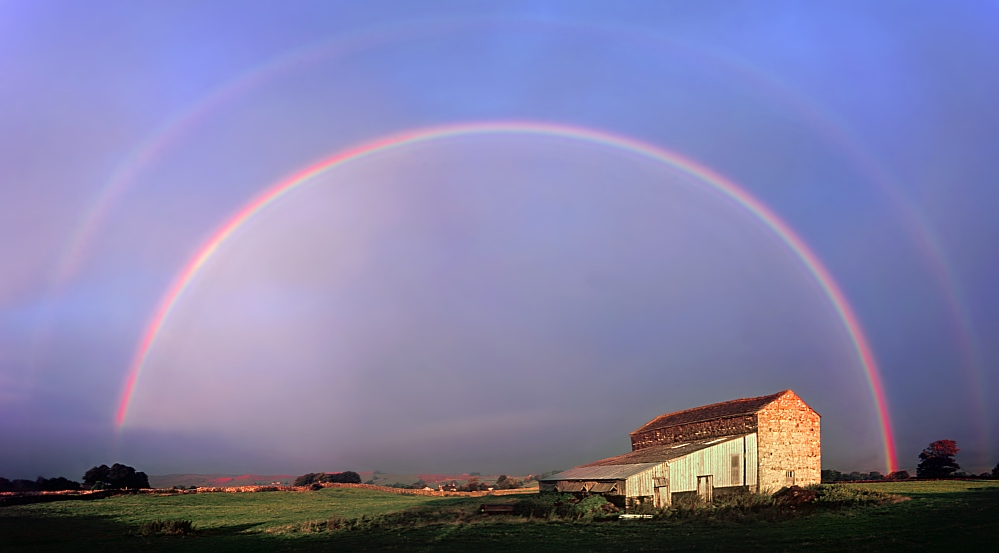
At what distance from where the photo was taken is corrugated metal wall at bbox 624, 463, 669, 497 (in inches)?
1682

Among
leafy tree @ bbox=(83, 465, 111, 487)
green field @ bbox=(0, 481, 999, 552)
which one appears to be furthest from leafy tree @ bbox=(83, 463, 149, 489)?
green field @ bbox=(0, 481, 999, 552)

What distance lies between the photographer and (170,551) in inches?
1216

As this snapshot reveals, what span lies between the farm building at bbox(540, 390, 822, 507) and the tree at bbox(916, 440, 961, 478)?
4877 centimetres

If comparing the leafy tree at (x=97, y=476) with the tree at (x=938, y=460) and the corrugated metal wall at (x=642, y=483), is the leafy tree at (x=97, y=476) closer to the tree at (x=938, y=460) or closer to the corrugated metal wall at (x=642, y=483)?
A: the corrugated metal wall at (x=642, y=483)

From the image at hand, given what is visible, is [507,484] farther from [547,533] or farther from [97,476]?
[547,533]

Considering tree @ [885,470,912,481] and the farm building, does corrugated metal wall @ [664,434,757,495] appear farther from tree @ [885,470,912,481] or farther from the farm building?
tree @ [885,470,912,481]

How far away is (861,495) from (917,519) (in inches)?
478

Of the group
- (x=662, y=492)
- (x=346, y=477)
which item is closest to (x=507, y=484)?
(x=346, y=477)

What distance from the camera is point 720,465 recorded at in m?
47.9

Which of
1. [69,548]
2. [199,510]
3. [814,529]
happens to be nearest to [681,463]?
[814,529]

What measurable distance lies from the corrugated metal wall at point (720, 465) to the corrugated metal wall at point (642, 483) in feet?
4.18

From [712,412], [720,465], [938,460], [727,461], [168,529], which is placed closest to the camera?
[168,529]

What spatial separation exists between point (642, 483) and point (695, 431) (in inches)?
698

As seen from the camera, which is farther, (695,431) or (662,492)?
(695,431)
